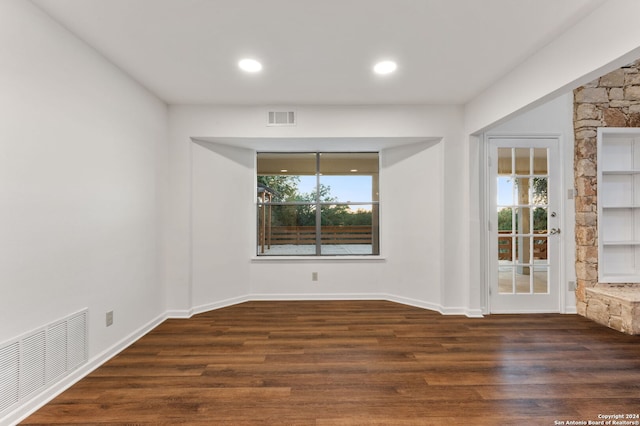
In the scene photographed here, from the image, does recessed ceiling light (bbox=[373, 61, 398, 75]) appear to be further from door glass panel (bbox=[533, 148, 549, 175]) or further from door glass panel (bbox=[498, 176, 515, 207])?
door glass panel (bbox=[533, 148, 549, 175])

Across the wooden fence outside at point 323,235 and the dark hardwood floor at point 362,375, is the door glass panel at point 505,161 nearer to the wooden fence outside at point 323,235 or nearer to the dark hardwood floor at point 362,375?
the dark hardwood floor at point 362,375

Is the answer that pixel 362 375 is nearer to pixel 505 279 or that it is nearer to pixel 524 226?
pixel 505 279

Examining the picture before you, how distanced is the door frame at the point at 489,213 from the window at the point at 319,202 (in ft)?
4.83

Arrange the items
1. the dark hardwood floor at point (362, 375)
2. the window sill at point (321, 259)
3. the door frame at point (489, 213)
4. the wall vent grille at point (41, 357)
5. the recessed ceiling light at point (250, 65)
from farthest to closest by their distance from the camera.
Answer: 1. the window sill at point (321, 259)
2. the door frame at point (489, 213)
3. the recessed ceiling light at point (250, 65)
4. the dark hardwood floor at point (362, 375)
5. the wall vent grille at point (41, 357)

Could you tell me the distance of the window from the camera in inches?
180

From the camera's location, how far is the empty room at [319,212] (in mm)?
1883

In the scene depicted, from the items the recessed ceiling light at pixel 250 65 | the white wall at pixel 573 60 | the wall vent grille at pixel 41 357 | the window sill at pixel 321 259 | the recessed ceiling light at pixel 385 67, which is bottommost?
the wall vent grille at pixel 41 357

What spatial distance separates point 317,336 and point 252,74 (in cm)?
264

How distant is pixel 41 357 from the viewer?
1.92 metres

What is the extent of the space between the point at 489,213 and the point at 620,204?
1.55 meters

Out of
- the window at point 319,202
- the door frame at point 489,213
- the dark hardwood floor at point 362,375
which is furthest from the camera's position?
the window at point 319,202

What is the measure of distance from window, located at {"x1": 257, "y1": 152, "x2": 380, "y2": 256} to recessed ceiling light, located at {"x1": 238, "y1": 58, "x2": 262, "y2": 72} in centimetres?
189

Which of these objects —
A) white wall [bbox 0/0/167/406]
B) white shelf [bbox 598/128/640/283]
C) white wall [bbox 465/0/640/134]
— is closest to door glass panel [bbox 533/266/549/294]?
white shelf [bbox 598/128/640/283]

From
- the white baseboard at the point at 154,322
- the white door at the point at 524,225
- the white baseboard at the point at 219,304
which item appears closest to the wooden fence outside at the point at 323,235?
the white baseboard at the point at 154,322
